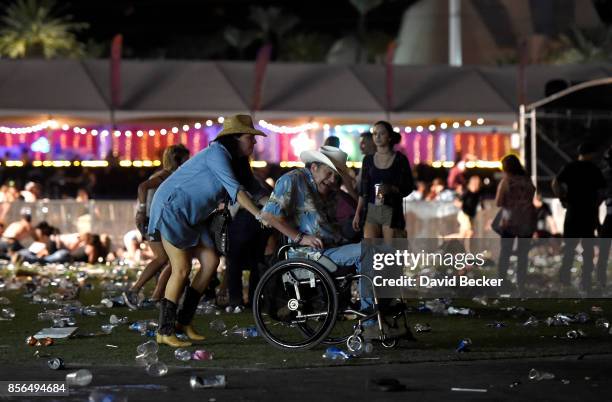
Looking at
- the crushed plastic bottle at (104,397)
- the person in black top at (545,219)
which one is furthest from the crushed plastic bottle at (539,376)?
the person in black top at (545,219)

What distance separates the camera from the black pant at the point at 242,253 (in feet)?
46.6

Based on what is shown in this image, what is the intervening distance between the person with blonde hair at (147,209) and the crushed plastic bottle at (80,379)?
4727mm

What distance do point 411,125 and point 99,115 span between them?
290 inches

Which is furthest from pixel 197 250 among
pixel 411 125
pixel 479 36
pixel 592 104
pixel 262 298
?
pixel 479 36

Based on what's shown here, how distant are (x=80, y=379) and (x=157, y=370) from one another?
2.11 ft

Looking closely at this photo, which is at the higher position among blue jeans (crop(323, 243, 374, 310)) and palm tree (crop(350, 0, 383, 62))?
palm tree (crop(350, 0, 383, 62))

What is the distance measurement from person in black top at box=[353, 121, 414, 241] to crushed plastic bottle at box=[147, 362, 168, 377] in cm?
328

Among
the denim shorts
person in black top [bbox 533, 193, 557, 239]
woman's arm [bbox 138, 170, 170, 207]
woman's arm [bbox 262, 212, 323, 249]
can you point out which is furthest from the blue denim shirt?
person in black top [bbox 533, 193, 557, 239]

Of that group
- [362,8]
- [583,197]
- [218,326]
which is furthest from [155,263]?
[362,8]

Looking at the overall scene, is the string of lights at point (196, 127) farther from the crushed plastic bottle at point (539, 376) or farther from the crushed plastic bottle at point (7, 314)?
the crushed plastic bottle at point (539, 376)

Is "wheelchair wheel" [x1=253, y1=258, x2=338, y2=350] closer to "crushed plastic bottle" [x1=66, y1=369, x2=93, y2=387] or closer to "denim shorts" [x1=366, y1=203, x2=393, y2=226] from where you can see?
"denim shorts" [x1=366, y1=203, x2=393, y2=226]

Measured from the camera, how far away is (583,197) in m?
16.2

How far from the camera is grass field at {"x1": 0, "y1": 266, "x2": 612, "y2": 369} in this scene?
1003 centimetres

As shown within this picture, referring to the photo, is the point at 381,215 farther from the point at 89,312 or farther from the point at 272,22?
the point at 272,22
